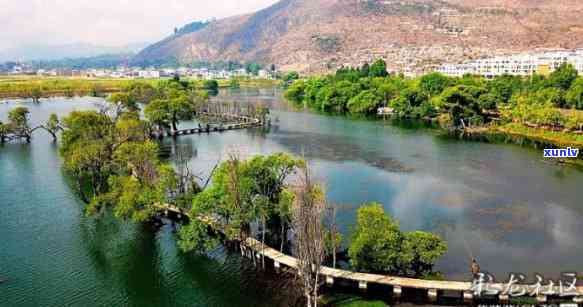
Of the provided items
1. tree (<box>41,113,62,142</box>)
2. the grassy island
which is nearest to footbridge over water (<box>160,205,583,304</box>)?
the grassy island

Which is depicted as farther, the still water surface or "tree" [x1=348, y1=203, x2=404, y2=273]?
the still water surface

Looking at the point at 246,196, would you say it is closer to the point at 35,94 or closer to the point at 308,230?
the point at 308,230

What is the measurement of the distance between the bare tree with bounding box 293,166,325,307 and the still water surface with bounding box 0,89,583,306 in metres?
2.41

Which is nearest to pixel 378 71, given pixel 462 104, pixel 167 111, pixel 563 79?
pixel 563 79

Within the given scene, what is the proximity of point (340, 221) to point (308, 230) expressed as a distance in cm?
1218

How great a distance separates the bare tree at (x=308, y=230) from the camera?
68.1ft

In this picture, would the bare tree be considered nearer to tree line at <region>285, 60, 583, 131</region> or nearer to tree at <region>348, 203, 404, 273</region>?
tree at <region>348, 203, 404, 273</region>

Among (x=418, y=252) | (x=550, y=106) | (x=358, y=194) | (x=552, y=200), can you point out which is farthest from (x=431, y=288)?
(x=550, y=106)

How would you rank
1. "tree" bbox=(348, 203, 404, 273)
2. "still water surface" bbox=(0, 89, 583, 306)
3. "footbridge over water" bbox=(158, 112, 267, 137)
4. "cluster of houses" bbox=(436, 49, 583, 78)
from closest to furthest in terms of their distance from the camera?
"tree" bbox=(348, 203, 404, 273) → "still water surface" bbox=(0, 89, 583, 306) → "footbridge over water" bbox=(158, 112, 267, 137) → "cluster of houses" bbox=(436, 49, 583, 78)

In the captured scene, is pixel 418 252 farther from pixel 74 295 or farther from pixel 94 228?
pixel 94 228

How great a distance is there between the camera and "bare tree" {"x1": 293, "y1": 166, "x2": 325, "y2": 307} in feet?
68.1

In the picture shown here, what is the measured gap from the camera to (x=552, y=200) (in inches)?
1460

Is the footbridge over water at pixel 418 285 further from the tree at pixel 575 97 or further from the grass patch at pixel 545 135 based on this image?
the tree at pixel 575 97

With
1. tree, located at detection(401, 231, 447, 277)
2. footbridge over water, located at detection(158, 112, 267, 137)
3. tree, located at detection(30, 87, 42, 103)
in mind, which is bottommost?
tree, located at detection(401, 231, 447, 277)
